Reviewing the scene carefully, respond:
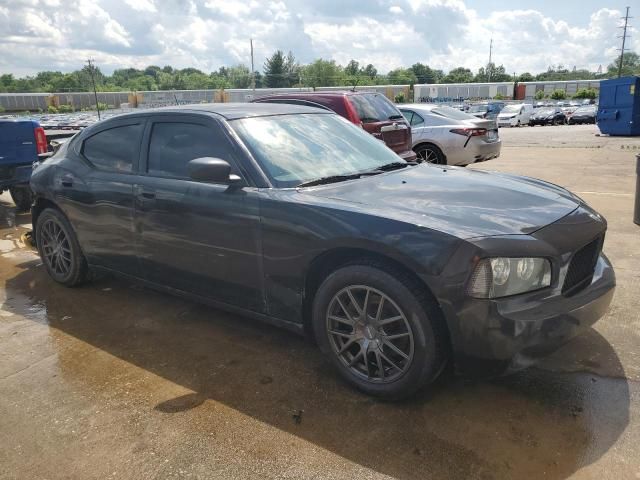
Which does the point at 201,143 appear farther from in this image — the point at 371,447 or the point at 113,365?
the point at 371,447

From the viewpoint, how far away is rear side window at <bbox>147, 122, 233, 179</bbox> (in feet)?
11.9

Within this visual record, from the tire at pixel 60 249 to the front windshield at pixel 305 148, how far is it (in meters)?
2.18

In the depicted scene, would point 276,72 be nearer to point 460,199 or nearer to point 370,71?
point 370,71

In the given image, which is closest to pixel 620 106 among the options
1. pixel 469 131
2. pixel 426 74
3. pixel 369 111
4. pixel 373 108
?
pixel 469 131

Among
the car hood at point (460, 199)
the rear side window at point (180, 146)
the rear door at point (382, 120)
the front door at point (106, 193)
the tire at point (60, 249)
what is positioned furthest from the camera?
the rear door at point (382, 120)

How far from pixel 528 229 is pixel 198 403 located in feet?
6.70

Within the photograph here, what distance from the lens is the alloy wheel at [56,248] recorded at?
491 centimetres

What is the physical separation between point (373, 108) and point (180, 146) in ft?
16.4

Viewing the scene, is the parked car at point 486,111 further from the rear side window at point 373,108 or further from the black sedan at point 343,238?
the black sedan at point 343,238

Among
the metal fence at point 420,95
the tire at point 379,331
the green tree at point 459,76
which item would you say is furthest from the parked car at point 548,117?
the green tree at point 459,76

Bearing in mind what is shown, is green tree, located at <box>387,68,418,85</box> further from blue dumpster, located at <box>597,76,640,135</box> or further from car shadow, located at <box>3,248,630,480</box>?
car shadow, located at <box>3,248,630,480</box>

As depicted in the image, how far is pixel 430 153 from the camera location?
34.5 feet

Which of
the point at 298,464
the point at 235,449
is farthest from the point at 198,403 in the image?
the point at 298,464

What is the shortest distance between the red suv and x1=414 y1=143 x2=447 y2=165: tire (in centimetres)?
189
